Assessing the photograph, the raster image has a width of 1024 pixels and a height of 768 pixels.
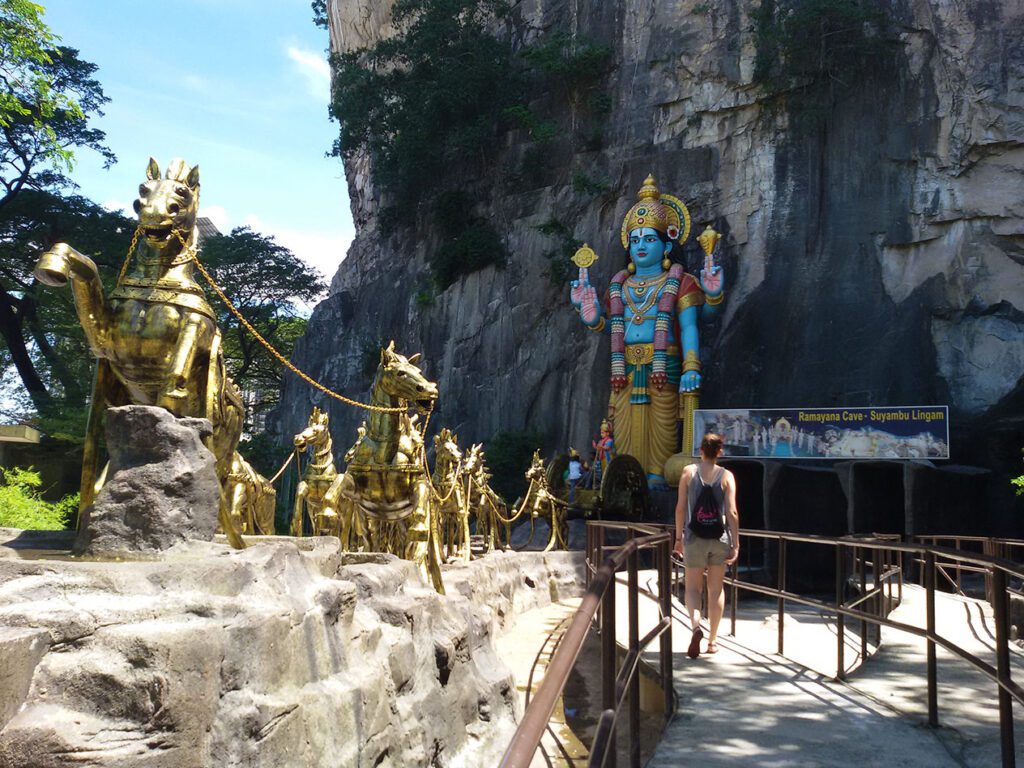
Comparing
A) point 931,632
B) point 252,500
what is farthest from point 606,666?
point 252,500

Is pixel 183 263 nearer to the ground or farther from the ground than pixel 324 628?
farther from the ground

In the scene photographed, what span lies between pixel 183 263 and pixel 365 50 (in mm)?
28177

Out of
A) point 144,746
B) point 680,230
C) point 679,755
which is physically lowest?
point 679,755

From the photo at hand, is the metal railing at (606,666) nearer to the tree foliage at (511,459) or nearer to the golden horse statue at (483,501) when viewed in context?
the golden horse statue at (483,501)

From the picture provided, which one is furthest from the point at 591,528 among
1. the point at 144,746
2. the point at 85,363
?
the point at 85,363

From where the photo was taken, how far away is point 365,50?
31.8 m

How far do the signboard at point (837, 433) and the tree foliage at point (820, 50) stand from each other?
8.94m

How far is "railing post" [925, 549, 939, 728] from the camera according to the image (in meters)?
4.61

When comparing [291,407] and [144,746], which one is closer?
[144,746]

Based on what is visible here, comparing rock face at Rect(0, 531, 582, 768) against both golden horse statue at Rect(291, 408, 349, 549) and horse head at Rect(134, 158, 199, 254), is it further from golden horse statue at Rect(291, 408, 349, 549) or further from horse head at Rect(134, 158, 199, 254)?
golden horse statue at Rect(291, 408, 349, 549)

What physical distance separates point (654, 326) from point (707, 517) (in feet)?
50.9

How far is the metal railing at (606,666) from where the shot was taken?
195 cm

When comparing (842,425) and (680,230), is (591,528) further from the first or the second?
(680,230)

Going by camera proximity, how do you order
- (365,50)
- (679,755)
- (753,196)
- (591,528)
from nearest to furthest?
(679,755), (591,528), (753,196), (365,50)
